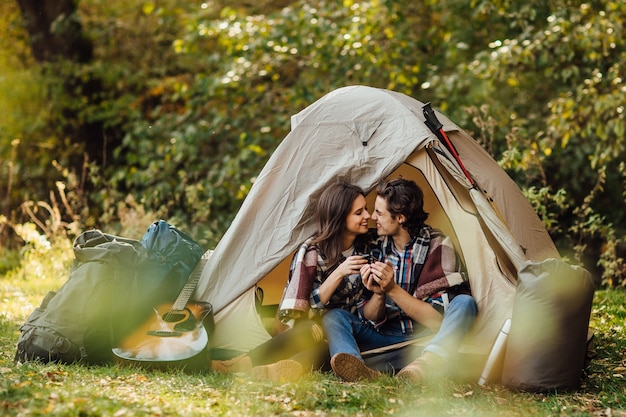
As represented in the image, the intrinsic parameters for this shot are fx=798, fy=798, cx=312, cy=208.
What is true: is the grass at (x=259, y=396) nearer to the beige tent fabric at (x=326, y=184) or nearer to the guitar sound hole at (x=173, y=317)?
the guitar sound hole at (x=173, y=317)

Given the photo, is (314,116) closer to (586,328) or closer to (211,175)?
(586,328)

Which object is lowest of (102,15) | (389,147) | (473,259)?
(473,259)

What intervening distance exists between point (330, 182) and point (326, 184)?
27 millimetres

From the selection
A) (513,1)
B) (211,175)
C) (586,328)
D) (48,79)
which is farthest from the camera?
(48,79)

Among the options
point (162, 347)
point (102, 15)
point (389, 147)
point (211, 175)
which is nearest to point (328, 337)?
point (162, 347)

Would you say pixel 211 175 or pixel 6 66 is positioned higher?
pixel 6 66

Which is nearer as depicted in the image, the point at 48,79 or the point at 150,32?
the point at 48,79

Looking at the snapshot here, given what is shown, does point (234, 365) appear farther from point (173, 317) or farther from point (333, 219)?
point (333, 219)

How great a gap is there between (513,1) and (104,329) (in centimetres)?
577

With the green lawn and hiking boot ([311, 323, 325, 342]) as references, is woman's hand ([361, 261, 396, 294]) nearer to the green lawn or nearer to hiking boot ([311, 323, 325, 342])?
hiking boot ([311, 323, 325, 342])

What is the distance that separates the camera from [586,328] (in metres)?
4.03

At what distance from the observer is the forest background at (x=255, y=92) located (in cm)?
774

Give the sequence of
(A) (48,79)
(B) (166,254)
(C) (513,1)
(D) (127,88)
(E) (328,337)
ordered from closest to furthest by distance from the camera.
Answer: (E) (328,337) → (B) (166,254) → (C) (513,1) → (A) (48,79) → (D) (127,88)

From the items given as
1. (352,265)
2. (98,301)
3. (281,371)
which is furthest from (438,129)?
(98,301)
